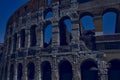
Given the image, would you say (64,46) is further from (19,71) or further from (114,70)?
(19,71)

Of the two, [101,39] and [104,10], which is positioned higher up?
[104,10]

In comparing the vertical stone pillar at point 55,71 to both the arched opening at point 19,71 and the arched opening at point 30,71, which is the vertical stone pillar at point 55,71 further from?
the arched opening at point 19,71

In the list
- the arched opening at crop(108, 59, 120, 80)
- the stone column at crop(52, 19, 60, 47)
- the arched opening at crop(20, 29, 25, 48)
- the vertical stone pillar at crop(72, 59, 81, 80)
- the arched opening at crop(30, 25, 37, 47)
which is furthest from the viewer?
the arched opening at crop(20, 29, 25, 48)

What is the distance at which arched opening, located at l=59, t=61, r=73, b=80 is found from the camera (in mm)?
15564

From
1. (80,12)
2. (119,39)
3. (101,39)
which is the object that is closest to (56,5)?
(80,12)

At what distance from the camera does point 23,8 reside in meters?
20.1

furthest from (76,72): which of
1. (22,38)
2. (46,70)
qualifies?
(22,38)

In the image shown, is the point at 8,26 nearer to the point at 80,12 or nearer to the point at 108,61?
the point at 80,12

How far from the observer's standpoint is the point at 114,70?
47.1 ft

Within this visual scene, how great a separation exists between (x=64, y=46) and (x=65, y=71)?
2.27 m

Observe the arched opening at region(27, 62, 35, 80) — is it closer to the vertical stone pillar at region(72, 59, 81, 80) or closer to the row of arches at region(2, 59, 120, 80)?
the row of arches at region(2, 59, 120, 80)

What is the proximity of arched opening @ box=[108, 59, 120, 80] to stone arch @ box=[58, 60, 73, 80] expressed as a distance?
10.3 ft

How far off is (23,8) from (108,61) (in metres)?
10.9

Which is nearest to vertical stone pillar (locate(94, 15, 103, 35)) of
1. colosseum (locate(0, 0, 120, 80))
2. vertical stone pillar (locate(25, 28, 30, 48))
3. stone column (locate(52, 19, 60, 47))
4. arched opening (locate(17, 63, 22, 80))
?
colosseum (locate(0, 0, 120, 80))
